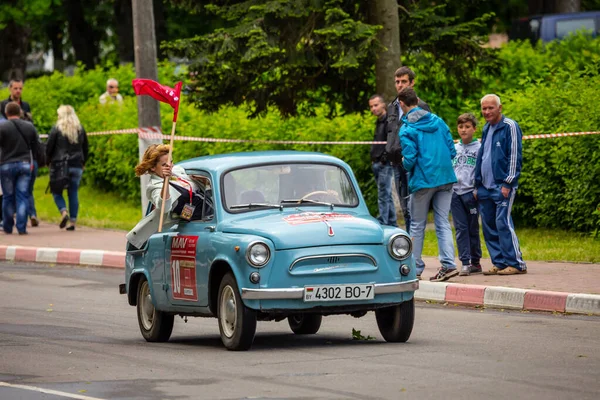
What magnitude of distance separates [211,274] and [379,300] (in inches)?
52.6

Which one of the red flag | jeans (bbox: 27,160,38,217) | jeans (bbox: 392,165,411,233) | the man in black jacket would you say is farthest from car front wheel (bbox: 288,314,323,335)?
jeans (bbox: 27,160,38,217)

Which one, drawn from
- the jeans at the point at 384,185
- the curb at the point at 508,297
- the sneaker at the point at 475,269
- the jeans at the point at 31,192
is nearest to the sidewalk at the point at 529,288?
the curb at the point at 508,297

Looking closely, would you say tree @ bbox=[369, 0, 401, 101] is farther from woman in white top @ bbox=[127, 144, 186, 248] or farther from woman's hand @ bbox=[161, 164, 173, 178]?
A: woman's hand @ bbox=[161, 164, 173, 178]

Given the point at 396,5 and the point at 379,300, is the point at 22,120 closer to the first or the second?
the point at 396,5

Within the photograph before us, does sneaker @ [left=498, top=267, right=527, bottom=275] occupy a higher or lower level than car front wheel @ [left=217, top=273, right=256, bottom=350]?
lower

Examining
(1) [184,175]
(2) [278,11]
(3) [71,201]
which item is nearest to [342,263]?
(1) [184,175]

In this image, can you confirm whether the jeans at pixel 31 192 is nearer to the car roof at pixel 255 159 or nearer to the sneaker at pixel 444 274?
the sneaker at pixel 444 274

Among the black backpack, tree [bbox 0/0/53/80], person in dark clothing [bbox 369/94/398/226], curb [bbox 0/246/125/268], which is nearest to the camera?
the black backpack

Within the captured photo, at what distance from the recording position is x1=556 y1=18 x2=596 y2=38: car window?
31.8 metres

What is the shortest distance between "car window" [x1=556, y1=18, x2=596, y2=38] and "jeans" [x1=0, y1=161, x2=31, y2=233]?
1458cm

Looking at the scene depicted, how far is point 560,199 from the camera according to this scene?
1827cm

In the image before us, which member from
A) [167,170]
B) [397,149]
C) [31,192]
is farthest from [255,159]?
[31,192]

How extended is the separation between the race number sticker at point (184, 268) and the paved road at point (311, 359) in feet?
1.44

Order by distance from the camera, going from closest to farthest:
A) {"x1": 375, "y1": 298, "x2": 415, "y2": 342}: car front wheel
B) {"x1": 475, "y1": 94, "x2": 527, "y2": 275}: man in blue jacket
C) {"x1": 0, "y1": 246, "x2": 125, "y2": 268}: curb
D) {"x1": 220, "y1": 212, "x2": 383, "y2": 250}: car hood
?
{"x1": 220, "y1": 212, "x2": 383, "y2": 250}: car hood → {"x1": 375, "y1": 298, "x2": 415, "y2": 342}: car front wheel → {"x1": 475, "y1": 94, "x2": 527, "y2": 275}: man in blue jacket → {"x1": 0, "y1": 246, "x2": 125, "y2": 268}: curb
